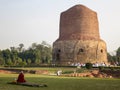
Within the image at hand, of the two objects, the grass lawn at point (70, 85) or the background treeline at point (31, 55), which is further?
the background treeline at point (31, 55)

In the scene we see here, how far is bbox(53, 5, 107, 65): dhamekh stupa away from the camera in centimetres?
4012

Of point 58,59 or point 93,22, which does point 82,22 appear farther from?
point 58,59

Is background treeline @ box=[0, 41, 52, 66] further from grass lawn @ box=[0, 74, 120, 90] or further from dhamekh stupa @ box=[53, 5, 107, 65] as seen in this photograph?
grass lawn @ box=[0, 74, 120, 90]

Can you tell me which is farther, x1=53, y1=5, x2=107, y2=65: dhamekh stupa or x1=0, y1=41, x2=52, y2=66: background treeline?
x1=0, y1=41, x2=52, y2=66: background treeline

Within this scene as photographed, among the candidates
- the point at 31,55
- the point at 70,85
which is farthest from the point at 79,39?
the point at 70,85

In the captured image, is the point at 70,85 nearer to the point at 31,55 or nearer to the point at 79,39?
the point at 79,39

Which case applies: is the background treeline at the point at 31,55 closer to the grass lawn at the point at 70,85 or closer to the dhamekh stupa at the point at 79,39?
the dhamekh stupa at the point at 79,39

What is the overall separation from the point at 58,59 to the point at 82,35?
482 cm

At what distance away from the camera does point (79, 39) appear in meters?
40.9

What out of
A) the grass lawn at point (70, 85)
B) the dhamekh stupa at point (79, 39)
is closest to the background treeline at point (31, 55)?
the dhamekh stupa at point (79, 39)

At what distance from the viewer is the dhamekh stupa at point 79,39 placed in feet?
132

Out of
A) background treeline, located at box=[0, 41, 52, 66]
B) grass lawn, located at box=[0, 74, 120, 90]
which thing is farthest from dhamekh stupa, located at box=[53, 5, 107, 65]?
grass lawn, located at box=[0, 74, 120, 90]

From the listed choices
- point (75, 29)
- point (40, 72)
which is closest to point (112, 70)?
point (40, 72)

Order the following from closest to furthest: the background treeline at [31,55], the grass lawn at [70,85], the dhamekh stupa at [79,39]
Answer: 1. the grass lawn at [70,85]
2. the dhamekh stupa at [79,39]
3. the background treeline at [31,55]
